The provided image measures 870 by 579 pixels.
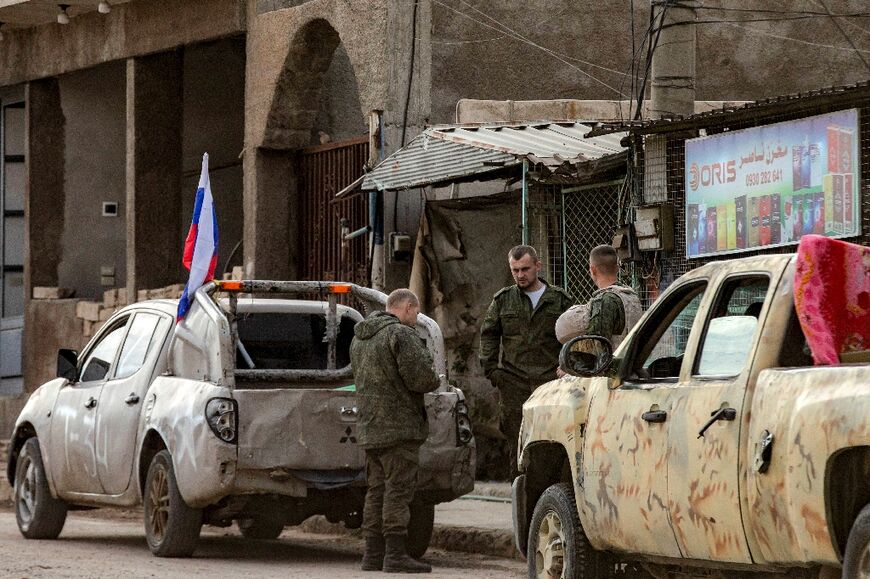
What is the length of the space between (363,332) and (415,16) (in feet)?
22.9

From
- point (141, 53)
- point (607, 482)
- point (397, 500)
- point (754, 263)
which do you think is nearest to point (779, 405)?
point (754, 263)

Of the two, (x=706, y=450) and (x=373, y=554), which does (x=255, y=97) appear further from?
(x=706, y=450)

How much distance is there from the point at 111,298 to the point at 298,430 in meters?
11.3

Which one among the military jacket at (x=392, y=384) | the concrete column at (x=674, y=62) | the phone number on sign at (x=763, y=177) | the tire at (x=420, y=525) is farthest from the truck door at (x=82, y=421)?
the phone number on sign at (x=763, y=177)

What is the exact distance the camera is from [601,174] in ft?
46.3

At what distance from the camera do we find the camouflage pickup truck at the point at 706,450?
6.16 metres

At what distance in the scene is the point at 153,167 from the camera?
22.0 meters

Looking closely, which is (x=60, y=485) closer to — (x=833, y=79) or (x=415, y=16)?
(x=415, y=16)

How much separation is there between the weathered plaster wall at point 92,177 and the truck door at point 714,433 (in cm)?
1733

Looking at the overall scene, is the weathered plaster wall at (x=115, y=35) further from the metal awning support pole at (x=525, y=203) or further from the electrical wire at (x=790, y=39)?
the metal awning support pole at (x=525, y=203)

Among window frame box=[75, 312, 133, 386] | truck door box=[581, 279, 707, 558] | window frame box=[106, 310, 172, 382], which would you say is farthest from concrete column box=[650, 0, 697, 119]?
truck door box=[581, 279, 707, 558]

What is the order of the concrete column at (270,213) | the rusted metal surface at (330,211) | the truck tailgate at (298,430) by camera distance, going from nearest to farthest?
the truck tailgate at (298,430) → the rusted metal surface at (330,211) → the concrete column at (270,213)

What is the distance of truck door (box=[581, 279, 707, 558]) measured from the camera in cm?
740

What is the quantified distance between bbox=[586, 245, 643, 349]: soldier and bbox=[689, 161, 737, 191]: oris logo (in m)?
2.08
